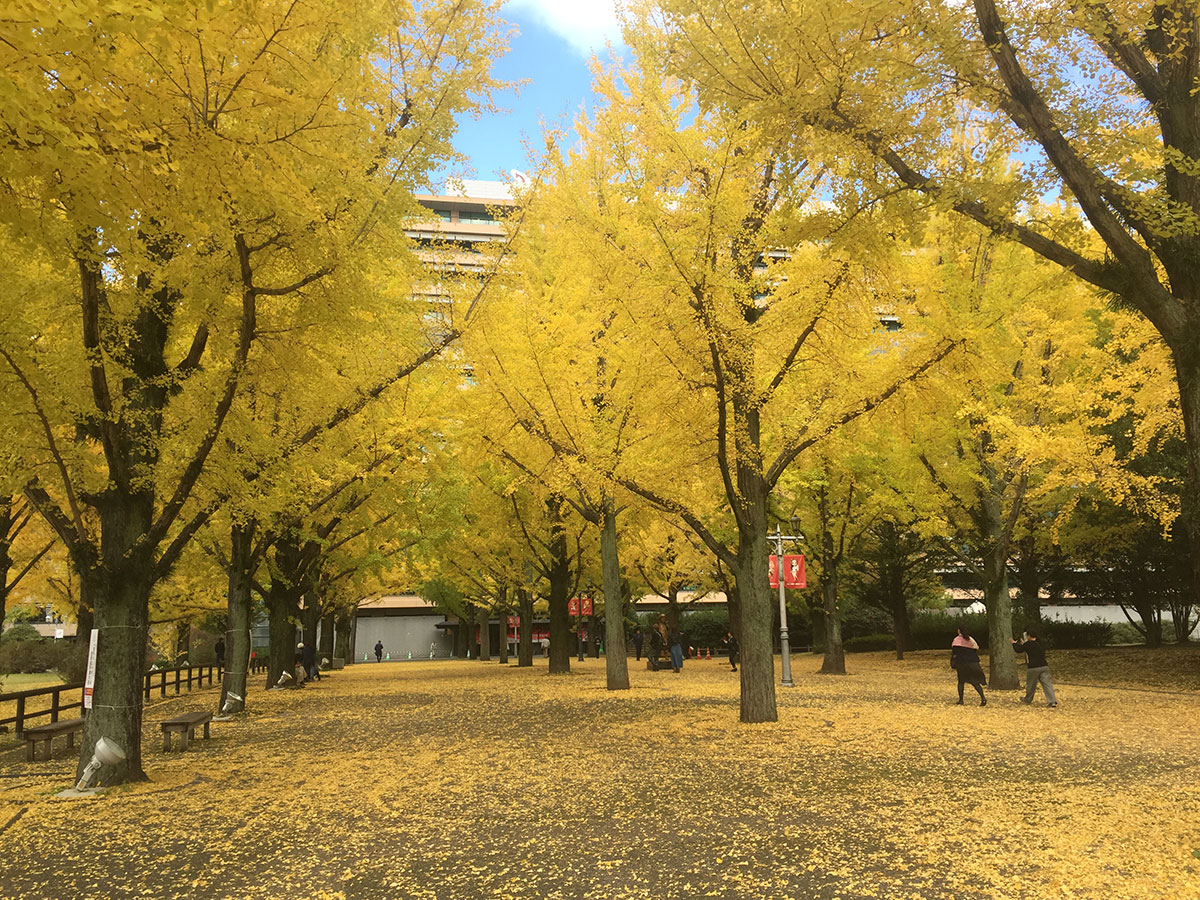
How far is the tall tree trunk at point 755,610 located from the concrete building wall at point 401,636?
5589 centimetres

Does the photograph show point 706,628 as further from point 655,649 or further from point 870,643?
point 655,649

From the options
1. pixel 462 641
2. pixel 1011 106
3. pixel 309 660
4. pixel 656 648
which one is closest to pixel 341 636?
pixel 462 641

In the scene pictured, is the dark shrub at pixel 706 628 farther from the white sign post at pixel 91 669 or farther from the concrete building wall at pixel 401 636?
the white sign post at pixel 91 669

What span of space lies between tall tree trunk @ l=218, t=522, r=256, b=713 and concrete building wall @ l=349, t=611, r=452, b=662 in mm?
50806

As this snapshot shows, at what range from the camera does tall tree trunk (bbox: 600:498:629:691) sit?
17.4 m

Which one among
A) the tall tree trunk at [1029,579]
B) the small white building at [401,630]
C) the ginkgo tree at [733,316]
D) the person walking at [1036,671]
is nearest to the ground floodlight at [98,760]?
the ginkgo tree at [733,316]

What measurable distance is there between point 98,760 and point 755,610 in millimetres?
7563

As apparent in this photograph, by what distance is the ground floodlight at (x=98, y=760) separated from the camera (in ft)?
26.0

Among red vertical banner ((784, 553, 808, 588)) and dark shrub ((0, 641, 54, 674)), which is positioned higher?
red vertical banner ((784, 553, 808, 588))

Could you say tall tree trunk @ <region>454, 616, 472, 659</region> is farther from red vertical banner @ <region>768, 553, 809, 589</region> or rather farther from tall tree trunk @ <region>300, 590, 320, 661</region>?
red vertical banner @ <region>768, 553, 809, 589</region>

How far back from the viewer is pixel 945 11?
5852 millimetres

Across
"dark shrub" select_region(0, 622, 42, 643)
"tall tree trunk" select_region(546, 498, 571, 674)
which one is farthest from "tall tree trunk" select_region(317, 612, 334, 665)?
"tall tree trunk" select_region(546, 498, 571, 674)

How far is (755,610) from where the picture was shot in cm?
1116

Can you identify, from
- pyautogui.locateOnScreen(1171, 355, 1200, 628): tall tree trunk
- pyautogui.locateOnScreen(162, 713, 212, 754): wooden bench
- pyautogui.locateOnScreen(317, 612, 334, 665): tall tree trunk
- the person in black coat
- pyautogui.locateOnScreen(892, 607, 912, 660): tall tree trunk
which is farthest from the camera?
pyautogui.locateOnScreen(317, 612, 334, 665): tall tree trunk
